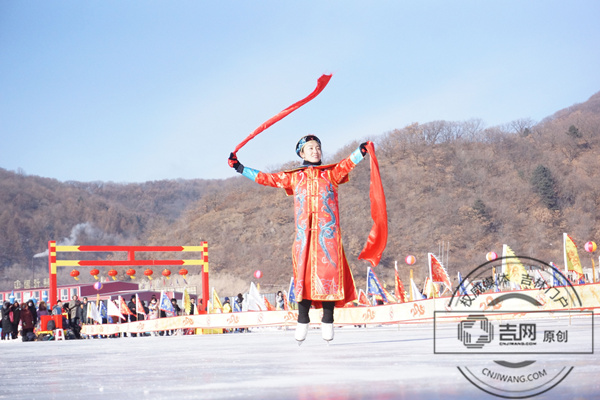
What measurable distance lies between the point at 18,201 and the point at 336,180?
86.7 metres

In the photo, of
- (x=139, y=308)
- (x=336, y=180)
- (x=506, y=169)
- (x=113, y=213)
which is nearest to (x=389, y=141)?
(x=506, y=169)

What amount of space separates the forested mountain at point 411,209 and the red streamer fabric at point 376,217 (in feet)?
150

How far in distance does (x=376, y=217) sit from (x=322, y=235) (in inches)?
19.7

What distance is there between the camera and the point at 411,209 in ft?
212

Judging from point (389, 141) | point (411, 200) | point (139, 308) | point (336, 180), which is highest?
point (389, 141)

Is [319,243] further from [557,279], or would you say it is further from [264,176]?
[557,279]

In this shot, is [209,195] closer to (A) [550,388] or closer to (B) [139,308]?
(B) [139,308]

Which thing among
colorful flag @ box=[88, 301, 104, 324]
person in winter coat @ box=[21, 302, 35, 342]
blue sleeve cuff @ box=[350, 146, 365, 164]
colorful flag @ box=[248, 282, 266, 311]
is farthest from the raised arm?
colorful flag @ box=[88, 301, 104, 324]

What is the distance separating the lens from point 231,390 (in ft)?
8.47

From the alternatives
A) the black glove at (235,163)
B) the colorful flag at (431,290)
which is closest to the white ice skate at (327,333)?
the black glove at (235,163)

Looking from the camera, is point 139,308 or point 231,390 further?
point 139,308

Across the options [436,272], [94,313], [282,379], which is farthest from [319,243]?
[94,313]

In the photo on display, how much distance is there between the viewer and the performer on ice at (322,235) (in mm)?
6023

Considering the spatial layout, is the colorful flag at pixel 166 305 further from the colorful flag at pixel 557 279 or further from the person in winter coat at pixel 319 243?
the person in winter coat at pixel 319 243
